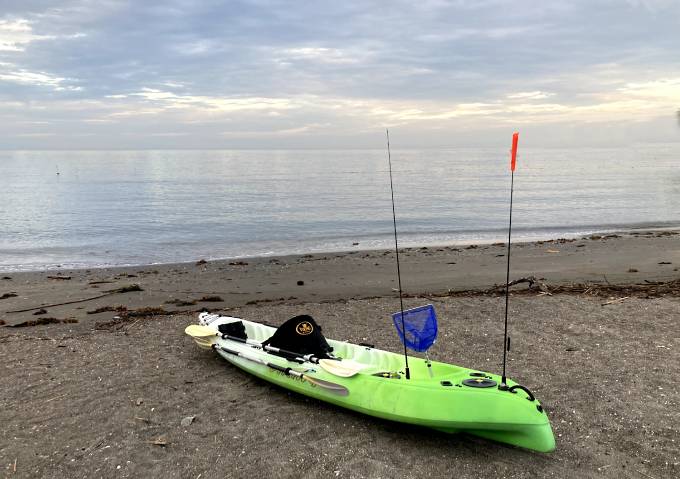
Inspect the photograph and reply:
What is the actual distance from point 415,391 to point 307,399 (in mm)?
1600

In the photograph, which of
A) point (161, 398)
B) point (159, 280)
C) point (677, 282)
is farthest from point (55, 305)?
point (677, 282)

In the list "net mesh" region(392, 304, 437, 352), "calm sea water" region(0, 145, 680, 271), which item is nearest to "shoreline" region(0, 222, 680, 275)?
"calm sea water" region(0, 145, 680, 271)

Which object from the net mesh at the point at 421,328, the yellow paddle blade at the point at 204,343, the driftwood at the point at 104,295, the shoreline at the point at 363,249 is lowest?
the shoreline at the point at 363,249

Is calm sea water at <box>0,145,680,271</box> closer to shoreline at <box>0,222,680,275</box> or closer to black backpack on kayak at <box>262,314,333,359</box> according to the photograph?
shoreline at <box>0,222,680,275</box>

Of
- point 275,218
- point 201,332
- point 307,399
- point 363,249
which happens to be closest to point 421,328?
point 307,399

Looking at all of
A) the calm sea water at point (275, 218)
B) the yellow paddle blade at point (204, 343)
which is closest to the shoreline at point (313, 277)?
the yellow paddle blade at point (204, 343)

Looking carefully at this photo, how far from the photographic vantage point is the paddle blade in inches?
219

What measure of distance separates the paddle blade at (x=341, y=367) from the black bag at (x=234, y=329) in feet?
6.94

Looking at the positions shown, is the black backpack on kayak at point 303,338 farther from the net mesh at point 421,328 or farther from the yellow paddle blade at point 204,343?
the net mesh at point 421,328

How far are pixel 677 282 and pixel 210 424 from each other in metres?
10.3

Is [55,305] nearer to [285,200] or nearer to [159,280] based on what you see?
[159,280]

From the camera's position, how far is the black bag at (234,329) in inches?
297

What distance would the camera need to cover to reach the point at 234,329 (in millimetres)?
7652

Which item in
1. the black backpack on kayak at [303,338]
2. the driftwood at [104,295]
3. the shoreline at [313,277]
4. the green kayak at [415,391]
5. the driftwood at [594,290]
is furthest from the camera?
the shoreline at [313,277]
